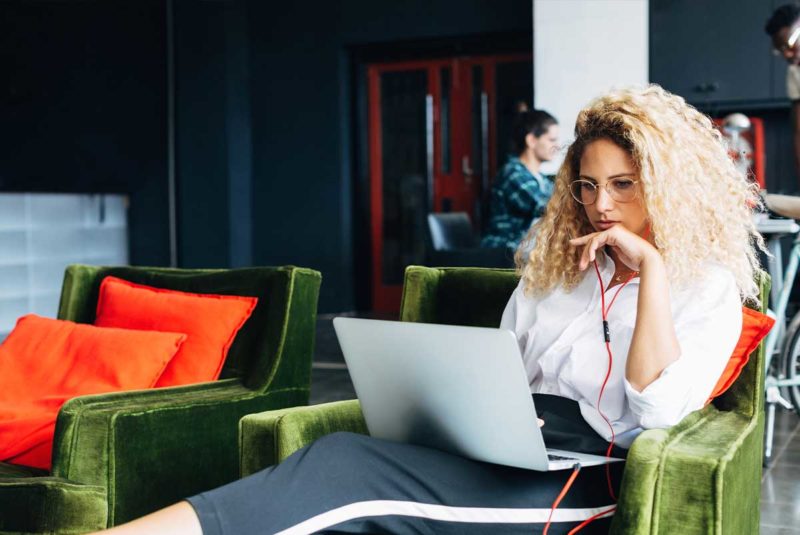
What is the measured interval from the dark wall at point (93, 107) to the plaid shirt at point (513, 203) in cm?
391

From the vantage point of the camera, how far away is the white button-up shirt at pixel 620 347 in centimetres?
161

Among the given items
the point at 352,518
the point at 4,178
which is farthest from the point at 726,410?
the point at 4,178

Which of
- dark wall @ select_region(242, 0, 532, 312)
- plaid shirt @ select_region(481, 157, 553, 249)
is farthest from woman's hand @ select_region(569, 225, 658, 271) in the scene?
dark wall @ select_region(242, 0, 532, 312)

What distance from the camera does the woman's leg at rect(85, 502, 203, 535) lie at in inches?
55.4

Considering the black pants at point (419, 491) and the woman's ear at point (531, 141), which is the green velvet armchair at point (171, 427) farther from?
the woman's ear at point (531, 141)

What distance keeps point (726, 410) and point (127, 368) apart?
144cm

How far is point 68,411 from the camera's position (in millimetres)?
2143

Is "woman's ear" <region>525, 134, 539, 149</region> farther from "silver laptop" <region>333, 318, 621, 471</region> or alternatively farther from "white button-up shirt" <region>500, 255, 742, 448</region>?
"silver laptop" <region>333, 318, 621, 471</region>

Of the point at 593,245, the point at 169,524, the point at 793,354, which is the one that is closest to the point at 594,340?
the point at 593,245

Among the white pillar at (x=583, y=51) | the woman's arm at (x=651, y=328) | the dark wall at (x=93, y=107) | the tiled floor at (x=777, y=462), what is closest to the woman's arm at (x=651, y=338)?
the woman's arm at (x=651, y=328)

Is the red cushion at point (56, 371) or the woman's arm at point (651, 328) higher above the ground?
the woman's arm at point (651, 328)

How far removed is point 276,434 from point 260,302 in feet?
2.54

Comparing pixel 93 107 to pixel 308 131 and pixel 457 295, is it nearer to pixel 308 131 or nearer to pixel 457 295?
pixel 308 131

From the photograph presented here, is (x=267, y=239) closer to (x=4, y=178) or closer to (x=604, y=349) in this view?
(x=4, y=178)
